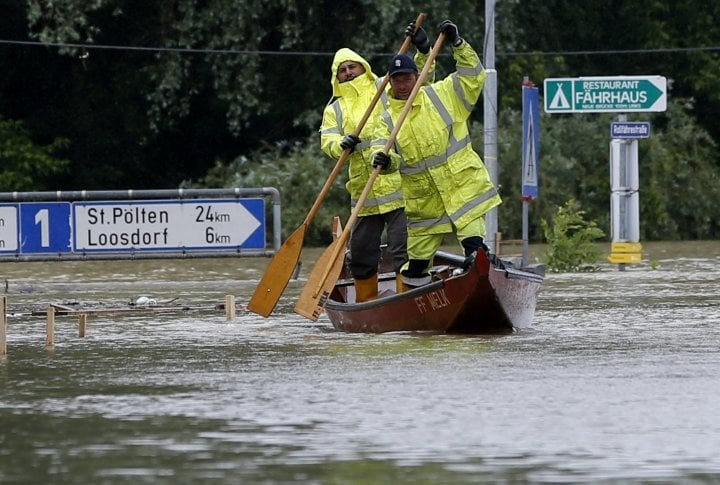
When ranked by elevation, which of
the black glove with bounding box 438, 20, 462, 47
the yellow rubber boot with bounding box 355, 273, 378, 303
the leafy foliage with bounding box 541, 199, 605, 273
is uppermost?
the black glove with bounding box 438, 20, 462, 47

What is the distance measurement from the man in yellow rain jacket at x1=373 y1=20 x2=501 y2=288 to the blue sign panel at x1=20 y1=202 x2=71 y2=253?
6.26 metres

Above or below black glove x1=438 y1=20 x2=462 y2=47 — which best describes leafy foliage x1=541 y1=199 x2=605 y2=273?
below

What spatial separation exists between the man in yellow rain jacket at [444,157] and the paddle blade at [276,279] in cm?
130

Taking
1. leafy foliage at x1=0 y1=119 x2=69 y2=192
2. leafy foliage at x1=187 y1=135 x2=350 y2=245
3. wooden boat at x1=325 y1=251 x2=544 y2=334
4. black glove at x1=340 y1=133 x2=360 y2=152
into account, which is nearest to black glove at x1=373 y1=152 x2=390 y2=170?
black glove at x1=340 y1=133 x2=360 y2=152

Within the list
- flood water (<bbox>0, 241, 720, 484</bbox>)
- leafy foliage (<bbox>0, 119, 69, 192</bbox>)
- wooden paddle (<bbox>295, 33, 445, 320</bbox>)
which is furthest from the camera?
leafy foliage (<bbox>0, 119, 69, 192</bbox>)

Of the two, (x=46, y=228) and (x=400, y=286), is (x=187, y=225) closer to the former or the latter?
(x=46, y=228)

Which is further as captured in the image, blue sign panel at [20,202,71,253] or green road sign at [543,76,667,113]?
green road sign at [543,76,667,113]

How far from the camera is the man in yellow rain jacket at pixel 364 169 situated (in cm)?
1439

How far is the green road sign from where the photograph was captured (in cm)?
2280

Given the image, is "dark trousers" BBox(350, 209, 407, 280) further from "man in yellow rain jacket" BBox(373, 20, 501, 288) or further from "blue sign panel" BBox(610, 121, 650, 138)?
"blue sign panel" BBox(610, 121, 650, 138)

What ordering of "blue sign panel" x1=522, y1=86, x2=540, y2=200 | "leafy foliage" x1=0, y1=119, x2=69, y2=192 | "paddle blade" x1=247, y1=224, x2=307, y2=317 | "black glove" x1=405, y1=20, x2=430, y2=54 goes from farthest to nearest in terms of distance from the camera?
1. "leafy foliage" x1=0, y1=119, x2=69, y2=192
2. "blue sign panel" x1=522, y1=86, x2=540, y2=200
3. "paddle blade" x1=247, y1=224, x2=307, y2=317
4. "black glove" x1=405, y1=20, x2=430, y2=54

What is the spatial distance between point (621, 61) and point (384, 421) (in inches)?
1186

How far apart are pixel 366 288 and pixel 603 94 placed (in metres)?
9.01

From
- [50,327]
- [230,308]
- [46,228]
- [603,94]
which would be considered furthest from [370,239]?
[603,94]
